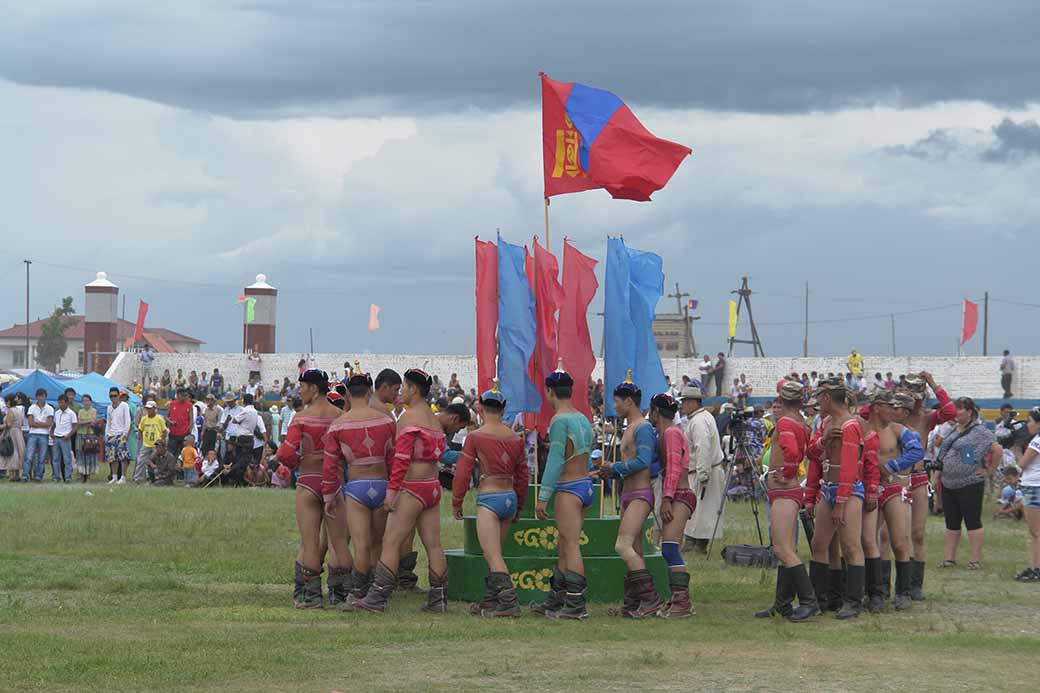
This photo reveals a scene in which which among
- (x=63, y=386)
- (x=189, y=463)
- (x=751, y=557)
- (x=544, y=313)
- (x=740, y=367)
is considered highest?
(x=544, y=313)

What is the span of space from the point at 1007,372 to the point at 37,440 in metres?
30.4

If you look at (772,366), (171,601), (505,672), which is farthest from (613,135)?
(772,366)

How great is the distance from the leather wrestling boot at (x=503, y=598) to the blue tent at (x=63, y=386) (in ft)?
78.0

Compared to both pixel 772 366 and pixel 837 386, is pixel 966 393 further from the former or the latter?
pixel 837 386

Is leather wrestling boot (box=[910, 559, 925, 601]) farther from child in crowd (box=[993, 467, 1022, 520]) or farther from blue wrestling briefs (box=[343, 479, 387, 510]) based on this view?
child in crowd (box=[993, 467, 1022, 520])

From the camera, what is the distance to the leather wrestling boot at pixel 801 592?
1268 cm

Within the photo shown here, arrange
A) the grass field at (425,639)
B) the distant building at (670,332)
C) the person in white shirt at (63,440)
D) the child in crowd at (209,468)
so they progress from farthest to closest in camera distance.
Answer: the distant building at (670,332) → the person in white shirt at (63,440) → the child in crowd at (209,468) → the grass field at (425,639)

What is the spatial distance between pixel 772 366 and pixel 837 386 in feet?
127

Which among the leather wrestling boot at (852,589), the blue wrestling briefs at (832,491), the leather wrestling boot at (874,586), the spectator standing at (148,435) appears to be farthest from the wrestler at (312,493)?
the spectator standing at (148,435)

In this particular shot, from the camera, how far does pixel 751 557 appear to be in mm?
16859

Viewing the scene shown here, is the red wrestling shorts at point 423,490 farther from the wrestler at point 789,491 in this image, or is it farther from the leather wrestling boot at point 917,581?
the leather wrestling boot at point 917,581

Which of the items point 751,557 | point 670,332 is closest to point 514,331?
point 751,557

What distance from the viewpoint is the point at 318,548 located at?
13.1 metres

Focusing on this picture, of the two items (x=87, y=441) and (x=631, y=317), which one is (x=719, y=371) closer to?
Result: (x=87, y=441)
